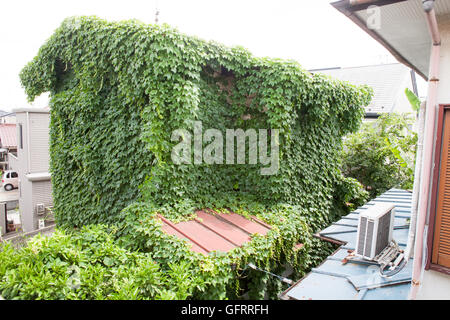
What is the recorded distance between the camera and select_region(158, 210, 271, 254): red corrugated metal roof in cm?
524

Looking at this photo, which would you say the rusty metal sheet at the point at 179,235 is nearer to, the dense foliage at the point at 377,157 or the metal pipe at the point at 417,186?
the metal pipe at the point at 417,186

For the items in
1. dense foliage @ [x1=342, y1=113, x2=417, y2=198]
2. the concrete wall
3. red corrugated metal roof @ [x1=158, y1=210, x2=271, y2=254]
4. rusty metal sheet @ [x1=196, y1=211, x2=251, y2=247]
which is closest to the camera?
the concrete wall

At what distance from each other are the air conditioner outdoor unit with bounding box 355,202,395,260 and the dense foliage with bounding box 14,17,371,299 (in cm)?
194

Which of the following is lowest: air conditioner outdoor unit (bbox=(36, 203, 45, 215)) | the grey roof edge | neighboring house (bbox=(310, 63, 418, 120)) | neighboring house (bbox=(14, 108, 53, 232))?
air conditioner outdoor unit (bbox=(36, 203, 45, 215))

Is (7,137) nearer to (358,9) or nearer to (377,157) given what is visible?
(377,157)

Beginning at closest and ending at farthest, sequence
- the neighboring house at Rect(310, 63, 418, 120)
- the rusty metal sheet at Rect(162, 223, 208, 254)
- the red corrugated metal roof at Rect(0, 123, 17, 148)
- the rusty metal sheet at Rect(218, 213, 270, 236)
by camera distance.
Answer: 1. the rusty metal sheet at Rect(162, 223, 208, 254)
2. the rusty metal sheet at Rect(218, 213, 270, 236)
3. the neighboring house at Rect(310, 63, 418, 120)
4. the red corrugated metal roof at Rect(0, 123, 17, 148)

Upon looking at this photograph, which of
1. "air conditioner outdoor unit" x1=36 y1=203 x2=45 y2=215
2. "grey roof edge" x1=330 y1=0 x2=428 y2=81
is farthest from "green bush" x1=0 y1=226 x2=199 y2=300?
"air conditioner outdoor unit" x1=36 y1=203 x2=45 y2=215

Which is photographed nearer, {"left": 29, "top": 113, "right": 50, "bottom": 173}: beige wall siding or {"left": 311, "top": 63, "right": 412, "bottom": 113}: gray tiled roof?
{"left": 29, "top": 113, "right": 50, "bottom": 173}: beige wall siding

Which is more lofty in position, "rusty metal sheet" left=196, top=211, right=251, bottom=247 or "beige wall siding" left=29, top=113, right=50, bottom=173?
"beige wall siding" left=29, top=113, right=50, bottom=173

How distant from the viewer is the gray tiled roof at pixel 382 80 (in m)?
17.4

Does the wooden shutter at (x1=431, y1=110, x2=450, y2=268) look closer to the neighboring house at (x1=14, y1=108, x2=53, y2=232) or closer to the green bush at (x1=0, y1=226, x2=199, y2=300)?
the green bush at (x1=0, y1=226, x2=199, y2=300)

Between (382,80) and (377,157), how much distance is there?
9659 millimetres

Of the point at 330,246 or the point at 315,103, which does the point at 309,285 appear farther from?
the point at 330,246
